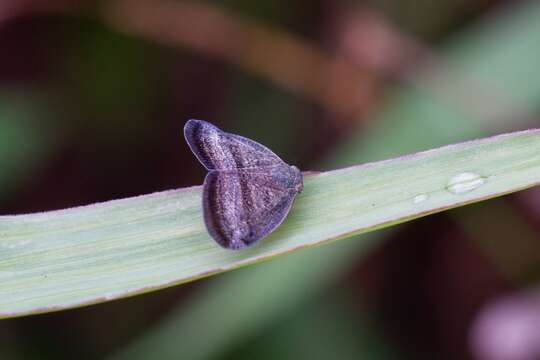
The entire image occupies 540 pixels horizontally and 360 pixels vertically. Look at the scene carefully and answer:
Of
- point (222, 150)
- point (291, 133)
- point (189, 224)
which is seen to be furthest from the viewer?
point (291, 133)

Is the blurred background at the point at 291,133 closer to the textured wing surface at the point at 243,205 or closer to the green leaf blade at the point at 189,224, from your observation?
the textured wing surface at the point at 243,205

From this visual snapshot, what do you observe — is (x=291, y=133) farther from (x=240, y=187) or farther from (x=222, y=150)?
(x=240, y=187)

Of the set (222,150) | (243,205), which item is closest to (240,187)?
(243,205)

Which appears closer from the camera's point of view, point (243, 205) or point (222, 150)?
point (243, 205)

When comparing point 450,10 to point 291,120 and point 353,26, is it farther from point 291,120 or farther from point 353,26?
point 291,120

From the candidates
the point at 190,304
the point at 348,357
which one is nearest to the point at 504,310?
the point at 348,357

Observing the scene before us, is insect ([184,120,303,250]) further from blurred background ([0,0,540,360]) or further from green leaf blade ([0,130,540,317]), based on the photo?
blurred background ([0,0,540,360])

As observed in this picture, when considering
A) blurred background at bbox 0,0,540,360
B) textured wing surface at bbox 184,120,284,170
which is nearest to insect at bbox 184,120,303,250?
textured wing surface at bbox 184,120,284,170
